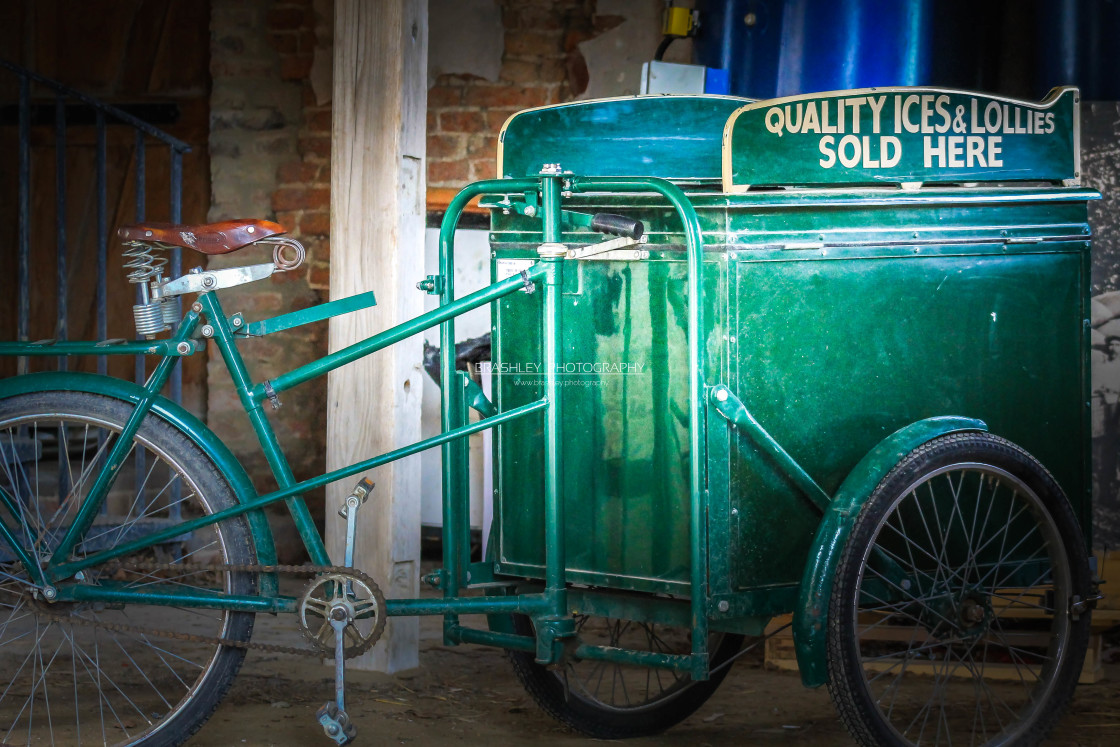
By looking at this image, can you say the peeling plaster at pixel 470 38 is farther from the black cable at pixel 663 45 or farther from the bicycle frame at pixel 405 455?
the bicycle frame at pixel 405 455

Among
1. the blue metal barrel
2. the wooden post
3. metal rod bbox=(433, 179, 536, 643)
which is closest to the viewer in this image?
metal rod bbox=(433, 179, 536, 643)

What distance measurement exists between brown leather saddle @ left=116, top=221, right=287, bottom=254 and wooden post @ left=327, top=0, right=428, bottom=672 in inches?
29.0

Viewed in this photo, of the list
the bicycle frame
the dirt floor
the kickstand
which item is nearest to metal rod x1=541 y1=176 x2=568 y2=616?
the bicycle frame

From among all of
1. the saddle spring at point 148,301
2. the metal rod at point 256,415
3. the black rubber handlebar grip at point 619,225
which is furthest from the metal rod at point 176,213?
the black rubber handlebar grip at point 619,225

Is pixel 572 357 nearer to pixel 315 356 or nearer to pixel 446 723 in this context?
pixel 446 723

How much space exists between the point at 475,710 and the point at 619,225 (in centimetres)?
131

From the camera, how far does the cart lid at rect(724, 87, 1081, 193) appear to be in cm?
230

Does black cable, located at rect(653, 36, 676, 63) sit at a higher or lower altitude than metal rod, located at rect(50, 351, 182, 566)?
higher

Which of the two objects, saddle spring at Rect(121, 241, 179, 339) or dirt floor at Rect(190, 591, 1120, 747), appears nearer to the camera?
saddle spring at Rect(121, 241, 179, 339)

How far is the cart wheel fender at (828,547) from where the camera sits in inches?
85.3

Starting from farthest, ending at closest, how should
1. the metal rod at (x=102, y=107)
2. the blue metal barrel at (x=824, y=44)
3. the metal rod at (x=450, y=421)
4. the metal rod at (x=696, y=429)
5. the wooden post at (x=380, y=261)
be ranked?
1. the metal rod at (x=102, y=107)
2. the blue metal barrel at (x=824, y=44)
3. the wooden post at (x=380, y=261)
4. the metal rod at (x=450, y=421)
5. the metal rod at (x=696, y=429)

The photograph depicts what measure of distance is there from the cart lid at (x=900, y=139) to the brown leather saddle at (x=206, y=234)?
0.93m

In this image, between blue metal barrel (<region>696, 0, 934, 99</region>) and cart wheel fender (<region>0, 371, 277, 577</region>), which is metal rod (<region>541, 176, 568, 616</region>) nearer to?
cart wheel fender (<region>0, 371, 277, 577</region>)

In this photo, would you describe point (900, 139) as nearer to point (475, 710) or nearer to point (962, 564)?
point (962, 564)
